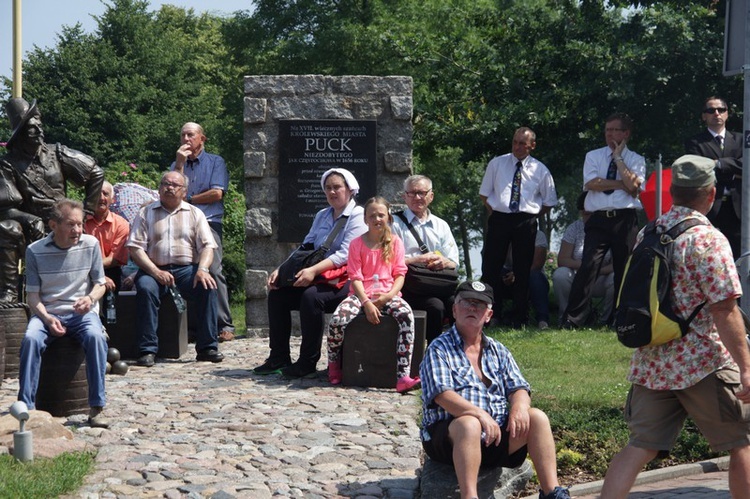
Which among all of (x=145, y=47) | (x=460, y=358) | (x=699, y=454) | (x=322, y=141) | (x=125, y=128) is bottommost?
(x=699, y=454)

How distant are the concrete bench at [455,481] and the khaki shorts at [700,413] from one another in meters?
0.89

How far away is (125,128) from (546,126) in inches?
1096

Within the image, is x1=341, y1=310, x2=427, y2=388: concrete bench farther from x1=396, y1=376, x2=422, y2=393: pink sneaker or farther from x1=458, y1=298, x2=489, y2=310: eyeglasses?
x1=458, y1=298, x2=489, y2=310: eyeglasses

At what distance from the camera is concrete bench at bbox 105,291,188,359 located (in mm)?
10344

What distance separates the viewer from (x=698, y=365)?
5.20 meters

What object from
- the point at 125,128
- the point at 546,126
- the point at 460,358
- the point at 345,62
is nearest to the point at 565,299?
the point at 546,126

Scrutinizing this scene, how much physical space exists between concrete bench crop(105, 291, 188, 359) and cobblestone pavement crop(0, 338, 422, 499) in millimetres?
830

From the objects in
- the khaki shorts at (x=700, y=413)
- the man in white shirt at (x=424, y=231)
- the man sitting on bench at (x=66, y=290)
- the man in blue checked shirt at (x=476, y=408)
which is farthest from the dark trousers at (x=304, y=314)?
the khaki shorts at (x=700, y=413)

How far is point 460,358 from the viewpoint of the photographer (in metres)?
5.93

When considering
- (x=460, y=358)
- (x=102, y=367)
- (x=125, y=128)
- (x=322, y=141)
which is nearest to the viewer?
(x=460, y=358)

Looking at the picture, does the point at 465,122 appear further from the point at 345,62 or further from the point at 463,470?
the point at 345,62

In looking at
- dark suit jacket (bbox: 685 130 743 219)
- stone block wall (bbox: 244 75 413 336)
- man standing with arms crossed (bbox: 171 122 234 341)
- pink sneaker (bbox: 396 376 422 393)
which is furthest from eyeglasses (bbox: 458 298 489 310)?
stone block wall (bbox: 244 75 413 336)

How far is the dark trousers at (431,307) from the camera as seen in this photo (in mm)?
9305

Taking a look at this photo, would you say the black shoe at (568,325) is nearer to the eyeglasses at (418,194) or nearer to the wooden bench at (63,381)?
the eyeglasses at (418,194)
